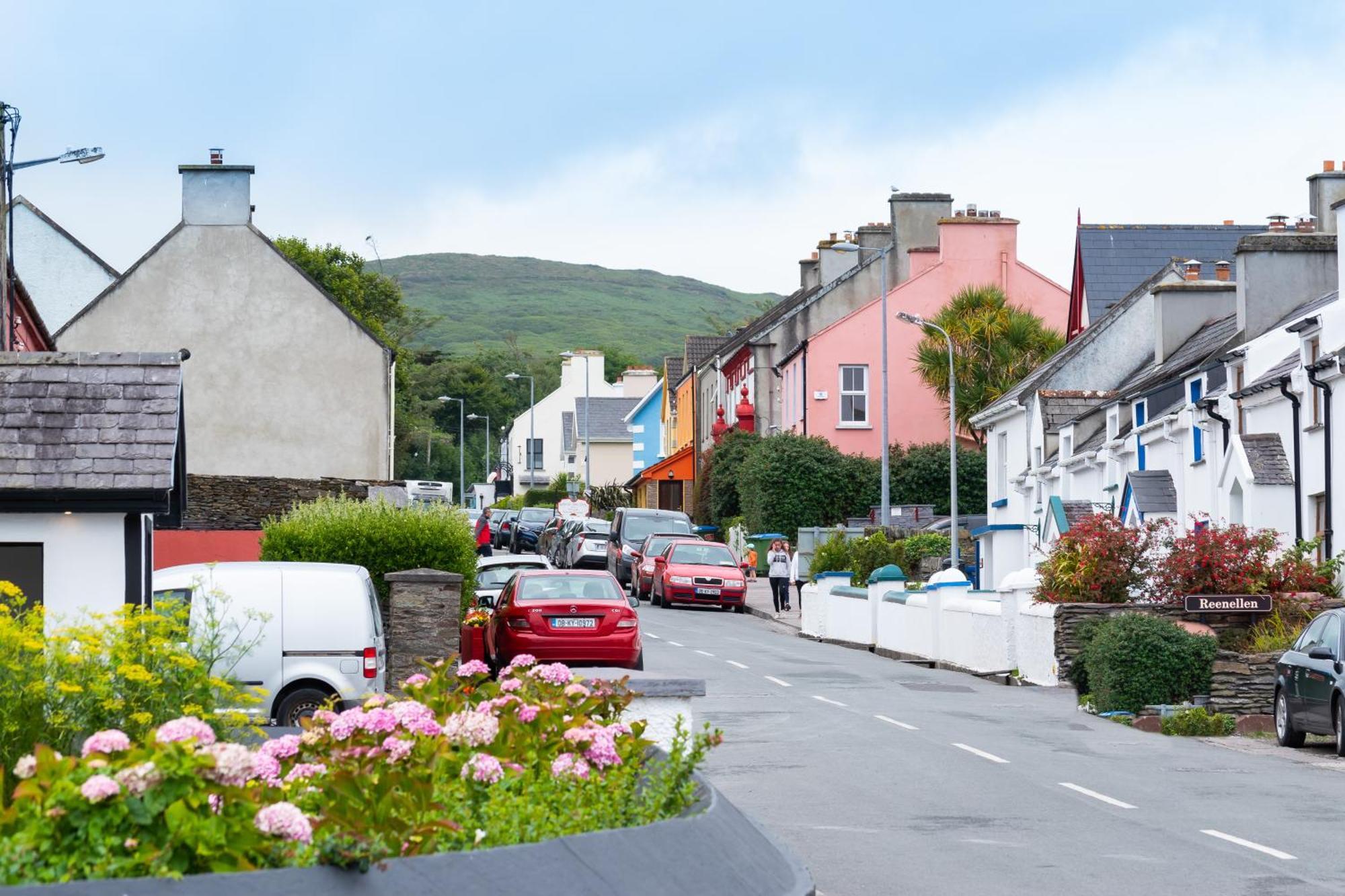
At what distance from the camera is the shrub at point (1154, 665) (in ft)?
71.9

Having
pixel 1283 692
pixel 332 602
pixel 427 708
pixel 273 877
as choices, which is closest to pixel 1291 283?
pixel 1283 692

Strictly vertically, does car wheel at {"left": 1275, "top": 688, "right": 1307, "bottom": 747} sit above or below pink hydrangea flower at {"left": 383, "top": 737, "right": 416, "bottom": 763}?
below

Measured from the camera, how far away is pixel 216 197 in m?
41.7

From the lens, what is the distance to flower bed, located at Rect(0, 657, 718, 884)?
17.7 feet

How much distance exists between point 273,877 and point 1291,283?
94.3ft

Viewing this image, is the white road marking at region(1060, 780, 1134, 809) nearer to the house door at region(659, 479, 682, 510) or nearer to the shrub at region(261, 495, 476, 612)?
the shrub at region(261, 495, 476, 612)

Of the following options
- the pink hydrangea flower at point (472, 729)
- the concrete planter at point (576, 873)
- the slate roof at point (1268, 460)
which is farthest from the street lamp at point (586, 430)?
the concrete planter at point (576, 873)

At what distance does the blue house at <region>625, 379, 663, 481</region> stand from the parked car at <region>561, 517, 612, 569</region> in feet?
145

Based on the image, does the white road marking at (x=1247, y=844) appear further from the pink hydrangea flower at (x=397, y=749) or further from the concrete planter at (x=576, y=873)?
the pink hydrangea flower at (x=397, y=749)

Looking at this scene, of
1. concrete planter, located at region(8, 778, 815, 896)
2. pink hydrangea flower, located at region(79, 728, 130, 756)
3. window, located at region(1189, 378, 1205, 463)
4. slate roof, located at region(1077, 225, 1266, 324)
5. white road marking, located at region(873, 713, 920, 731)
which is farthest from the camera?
slate roof, located at region(1077, 225, 1266, 324)

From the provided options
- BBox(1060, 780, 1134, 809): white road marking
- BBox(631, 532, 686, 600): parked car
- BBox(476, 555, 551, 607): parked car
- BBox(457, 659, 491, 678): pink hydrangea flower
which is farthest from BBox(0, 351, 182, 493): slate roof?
BBox(631, 532, 686, 600): parked car

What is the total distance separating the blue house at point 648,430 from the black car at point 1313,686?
8084 cm

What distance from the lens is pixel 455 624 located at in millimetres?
19250

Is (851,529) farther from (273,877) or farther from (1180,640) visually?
(273,877)
